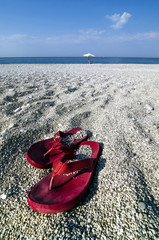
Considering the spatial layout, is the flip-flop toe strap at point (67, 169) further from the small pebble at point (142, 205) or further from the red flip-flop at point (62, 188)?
the small pebble at point (142, 205)

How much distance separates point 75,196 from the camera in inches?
43.7

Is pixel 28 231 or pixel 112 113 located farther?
pixel 112 113

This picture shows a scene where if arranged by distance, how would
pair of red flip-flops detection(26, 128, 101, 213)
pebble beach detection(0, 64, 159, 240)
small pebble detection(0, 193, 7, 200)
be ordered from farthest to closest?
small pebble detection(0, 193, 7, 200), pair of red flip-flops detection(26, 128, 101, 213), pebble beach detection(0, 64, 159, 240)

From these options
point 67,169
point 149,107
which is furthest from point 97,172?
point 149,107

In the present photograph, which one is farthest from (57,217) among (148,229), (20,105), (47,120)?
(20,105)

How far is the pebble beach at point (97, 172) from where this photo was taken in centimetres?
96

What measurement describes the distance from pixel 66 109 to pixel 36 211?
1.95 metres

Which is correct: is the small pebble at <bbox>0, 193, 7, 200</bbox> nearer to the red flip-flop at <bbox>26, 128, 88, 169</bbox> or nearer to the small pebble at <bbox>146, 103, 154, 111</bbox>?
the red flip-flop at <bbox>26, 128, 88, 169</bbox>

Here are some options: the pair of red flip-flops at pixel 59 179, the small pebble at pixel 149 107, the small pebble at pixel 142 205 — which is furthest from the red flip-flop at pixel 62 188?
the small pebble at pixel 149 107

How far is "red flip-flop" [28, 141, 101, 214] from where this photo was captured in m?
1.06

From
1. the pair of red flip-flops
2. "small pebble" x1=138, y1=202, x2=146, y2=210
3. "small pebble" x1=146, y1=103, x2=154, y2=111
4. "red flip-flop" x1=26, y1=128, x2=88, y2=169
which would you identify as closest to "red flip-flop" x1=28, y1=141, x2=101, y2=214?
the pair of red flip-flops

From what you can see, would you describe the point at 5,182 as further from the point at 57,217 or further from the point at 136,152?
the point at 136,152

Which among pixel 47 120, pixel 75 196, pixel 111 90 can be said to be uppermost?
pixel 111 90

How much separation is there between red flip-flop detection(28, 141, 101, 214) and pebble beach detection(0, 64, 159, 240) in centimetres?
6
